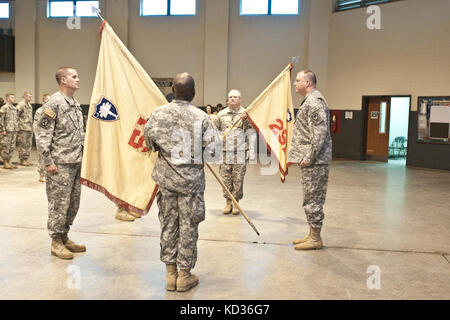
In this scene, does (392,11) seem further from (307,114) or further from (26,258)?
(26,258)

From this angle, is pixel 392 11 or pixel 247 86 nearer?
pixel 392 11

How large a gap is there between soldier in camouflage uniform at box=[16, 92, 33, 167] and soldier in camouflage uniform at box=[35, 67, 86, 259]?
21.9 feet

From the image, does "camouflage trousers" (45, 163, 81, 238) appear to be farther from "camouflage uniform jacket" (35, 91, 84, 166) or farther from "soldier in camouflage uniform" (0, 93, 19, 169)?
"soldier in camouflage uniform" (0, 93, 19, 169)

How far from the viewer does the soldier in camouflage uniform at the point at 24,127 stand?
386 inches

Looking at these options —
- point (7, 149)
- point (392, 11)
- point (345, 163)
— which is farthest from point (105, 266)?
point (392, 11)

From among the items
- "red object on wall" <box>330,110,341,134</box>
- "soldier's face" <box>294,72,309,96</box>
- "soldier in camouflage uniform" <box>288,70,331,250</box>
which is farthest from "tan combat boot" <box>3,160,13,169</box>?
"red object on wall" <box>330,110,341,134</box>

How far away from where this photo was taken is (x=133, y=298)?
2.97 meters

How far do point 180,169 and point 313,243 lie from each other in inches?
70.9

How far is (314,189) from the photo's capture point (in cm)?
405

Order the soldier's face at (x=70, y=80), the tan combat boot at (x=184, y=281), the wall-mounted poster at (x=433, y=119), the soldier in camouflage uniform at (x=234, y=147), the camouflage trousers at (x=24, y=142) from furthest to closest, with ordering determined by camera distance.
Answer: the wall-mounted poster at (x=433, y=119) → the camouflage trousers at (x=24, y=142) → the soldier in camouflage uniform at (x=234, y=147) → the soldier's face at (x=70, y=80) → the tan combat boot at (x=184, y=281)

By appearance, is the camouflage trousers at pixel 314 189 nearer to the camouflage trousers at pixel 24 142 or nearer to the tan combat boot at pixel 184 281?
the tan combat boot at pixel 184 281

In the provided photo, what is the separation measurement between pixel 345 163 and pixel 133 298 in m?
9.62

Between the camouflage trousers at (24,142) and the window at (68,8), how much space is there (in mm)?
5784

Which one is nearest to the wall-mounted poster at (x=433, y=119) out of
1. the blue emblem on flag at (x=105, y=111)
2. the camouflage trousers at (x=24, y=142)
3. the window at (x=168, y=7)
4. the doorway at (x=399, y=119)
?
the doorway at (x=399, y=119)
